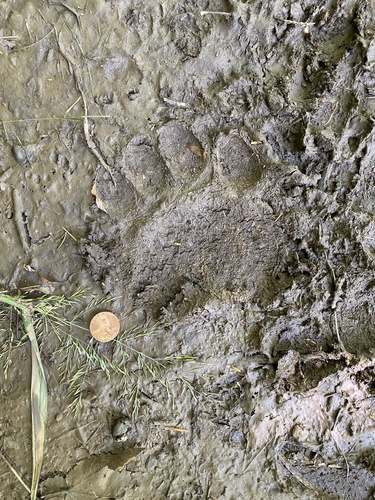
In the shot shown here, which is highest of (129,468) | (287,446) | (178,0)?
(178,0)

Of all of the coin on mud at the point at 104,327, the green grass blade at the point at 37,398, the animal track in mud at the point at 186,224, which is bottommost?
the green grass blade at the point at 37,398

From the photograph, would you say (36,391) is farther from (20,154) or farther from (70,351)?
(20,154)

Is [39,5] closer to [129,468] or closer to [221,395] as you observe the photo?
[221,395]

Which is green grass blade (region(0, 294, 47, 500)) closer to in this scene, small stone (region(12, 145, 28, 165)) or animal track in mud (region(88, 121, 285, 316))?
animal track in mud (region(88, 121, 285, 316))

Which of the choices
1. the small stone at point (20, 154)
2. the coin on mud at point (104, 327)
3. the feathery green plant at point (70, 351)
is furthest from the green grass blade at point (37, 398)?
the small stone at point (20, 154)

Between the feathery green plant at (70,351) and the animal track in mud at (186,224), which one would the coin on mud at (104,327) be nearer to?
the feathery green plant at (70,351)

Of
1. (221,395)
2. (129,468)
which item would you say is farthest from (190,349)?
(129,468)

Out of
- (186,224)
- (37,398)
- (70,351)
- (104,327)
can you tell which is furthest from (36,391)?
(186,224)
